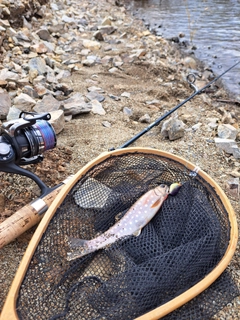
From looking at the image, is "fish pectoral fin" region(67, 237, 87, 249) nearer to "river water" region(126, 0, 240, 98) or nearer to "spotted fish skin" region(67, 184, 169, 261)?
"spotted fish skin" region(67, 184, 169, 261)

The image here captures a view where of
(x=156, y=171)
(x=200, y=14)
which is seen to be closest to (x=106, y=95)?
(x=156, y=171)

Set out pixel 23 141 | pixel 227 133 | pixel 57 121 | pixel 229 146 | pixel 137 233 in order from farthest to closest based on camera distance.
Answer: pixel 227 133 → pixel 229 146 → pixel 57 121 → pixel 23 141 → pixel 137 233

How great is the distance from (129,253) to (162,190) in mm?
514

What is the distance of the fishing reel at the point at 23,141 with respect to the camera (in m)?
2.27

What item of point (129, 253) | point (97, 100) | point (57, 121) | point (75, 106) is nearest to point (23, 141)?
point (129, 253)

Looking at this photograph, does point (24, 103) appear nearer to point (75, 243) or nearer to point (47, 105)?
point (47, 105)

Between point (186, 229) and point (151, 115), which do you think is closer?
point (186, 229)

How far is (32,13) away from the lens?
754cm

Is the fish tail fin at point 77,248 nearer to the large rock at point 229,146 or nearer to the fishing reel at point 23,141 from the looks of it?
the fishing reel at point 23,141

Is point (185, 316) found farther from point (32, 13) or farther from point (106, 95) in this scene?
point (32, 13)

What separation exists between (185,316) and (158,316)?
0.19 meters

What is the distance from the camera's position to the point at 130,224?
222 cm

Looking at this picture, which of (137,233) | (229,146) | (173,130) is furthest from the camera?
(173,130)

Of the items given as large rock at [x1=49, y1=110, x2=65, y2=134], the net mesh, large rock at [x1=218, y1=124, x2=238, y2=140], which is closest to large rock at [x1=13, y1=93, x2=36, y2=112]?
large rock at [x1=49, y1=110, x2=65, y2=134]
